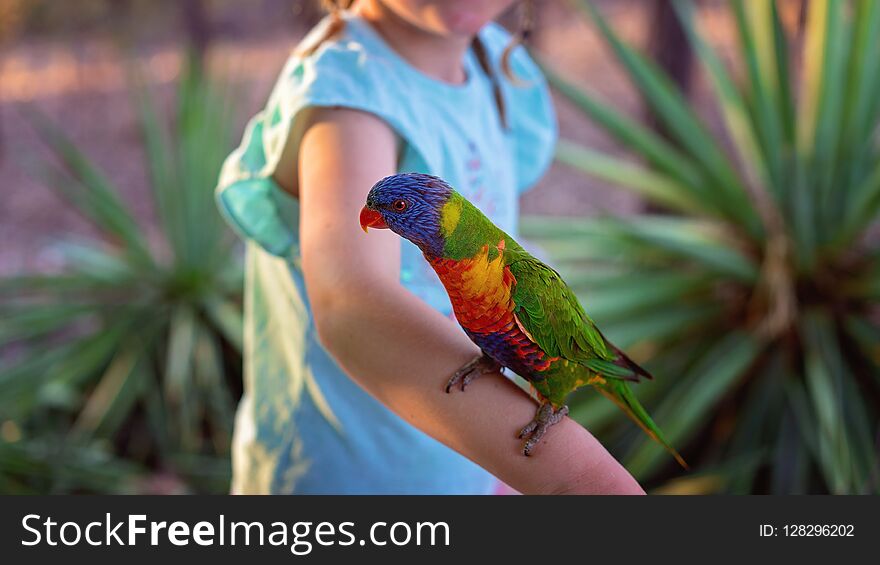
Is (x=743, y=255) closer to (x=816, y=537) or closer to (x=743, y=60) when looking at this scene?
(x=743, y=60)

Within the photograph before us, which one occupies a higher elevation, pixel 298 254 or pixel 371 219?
pixel 298 254

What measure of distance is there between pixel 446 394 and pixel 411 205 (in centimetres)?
14

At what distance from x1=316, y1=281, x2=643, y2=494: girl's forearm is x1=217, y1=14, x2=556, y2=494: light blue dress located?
0.12m

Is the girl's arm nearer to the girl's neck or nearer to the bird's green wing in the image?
the bird's green wing

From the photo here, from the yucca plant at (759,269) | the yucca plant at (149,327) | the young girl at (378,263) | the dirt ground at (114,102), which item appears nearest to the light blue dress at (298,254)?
the young girl at (378,263)

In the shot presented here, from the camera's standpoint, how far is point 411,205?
367 mm

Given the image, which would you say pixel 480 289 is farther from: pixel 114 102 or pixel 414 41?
pixel 114 102

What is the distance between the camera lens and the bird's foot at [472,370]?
0.47 meters

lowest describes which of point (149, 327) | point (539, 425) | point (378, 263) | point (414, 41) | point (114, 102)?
point (539, 425)

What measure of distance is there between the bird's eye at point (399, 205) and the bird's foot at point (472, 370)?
0.13 meters

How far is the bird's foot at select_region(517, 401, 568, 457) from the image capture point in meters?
0.45

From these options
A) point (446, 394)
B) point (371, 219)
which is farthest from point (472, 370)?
point (371, 219)

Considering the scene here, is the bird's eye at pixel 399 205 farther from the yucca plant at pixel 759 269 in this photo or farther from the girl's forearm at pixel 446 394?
the yucca plant at pixel 759 269

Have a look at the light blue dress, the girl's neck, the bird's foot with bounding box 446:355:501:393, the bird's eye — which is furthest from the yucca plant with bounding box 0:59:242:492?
the bird's eye
